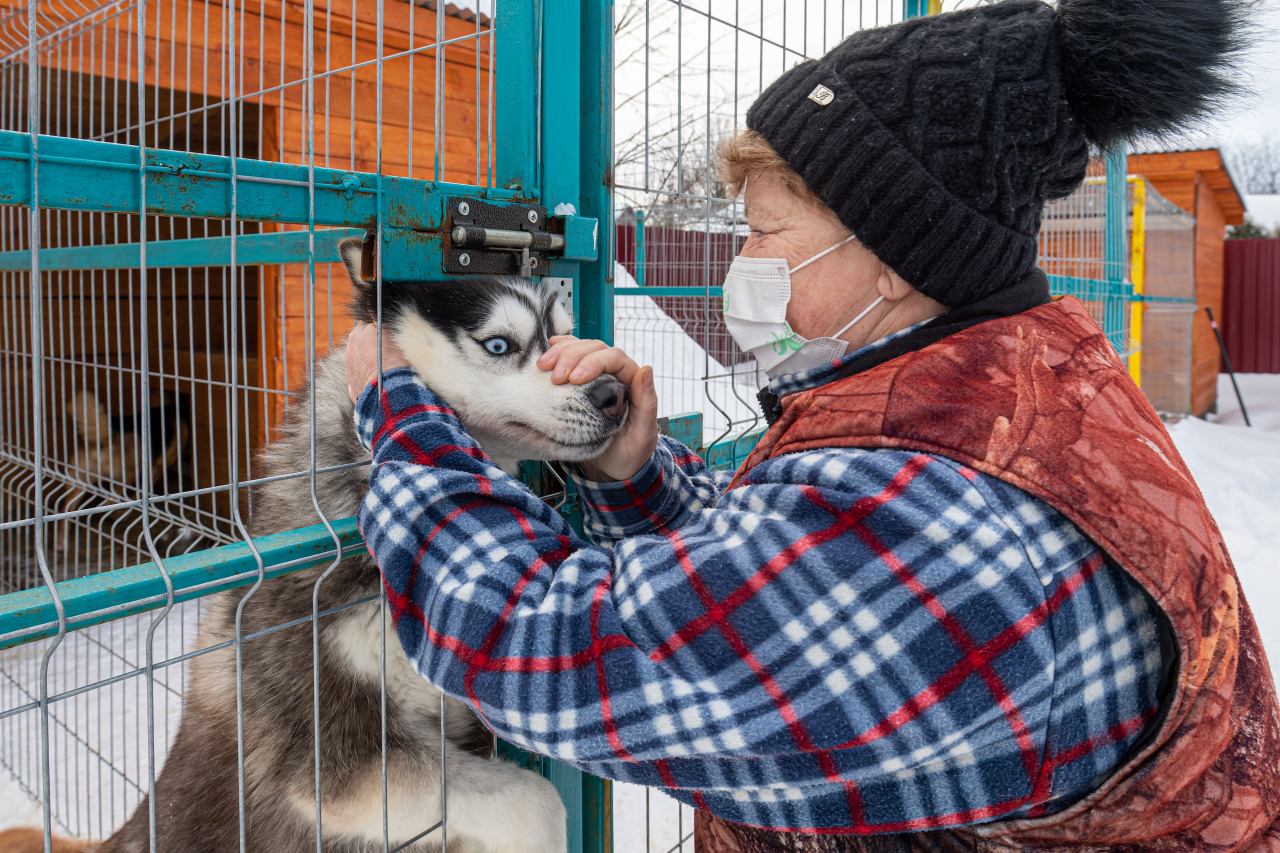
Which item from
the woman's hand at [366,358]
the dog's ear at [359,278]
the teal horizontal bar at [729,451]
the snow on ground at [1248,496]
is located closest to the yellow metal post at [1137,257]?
the snow on ground at [1248,496]

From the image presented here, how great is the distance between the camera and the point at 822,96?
1.27 metres

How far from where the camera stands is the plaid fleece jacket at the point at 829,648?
2.98 feet

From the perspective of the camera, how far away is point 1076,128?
1260mm

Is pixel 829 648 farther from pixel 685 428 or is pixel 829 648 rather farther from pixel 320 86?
pixel 320 86

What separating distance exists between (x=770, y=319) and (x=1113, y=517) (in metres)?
0.69

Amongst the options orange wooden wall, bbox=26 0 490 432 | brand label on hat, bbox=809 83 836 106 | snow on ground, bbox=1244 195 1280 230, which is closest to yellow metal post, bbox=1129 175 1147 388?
orange wooden wall, bbox=26 0 490 432

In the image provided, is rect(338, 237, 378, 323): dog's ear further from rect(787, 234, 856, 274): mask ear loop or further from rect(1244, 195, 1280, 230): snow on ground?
rect(1244, 195, 1280, 230): snow on ground

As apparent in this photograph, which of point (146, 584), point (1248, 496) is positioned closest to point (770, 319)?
point (146, 584)

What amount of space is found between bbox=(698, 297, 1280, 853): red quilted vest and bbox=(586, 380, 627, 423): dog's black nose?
428 millimetres

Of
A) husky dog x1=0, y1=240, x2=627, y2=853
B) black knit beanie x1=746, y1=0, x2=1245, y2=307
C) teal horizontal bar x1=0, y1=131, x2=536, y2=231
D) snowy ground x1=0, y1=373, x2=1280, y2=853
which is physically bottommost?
snowy ground x1=0, y1=373, x2=1280, y2=853

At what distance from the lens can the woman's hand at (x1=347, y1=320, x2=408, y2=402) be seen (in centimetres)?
138

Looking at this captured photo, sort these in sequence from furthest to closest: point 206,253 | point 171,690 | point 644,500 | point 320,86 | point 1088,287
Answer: point 1088,287 < point 320,86 < point 171,690 < point 206,253 < point 644,500

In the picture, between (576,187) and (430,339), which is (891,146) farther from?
(430,339)

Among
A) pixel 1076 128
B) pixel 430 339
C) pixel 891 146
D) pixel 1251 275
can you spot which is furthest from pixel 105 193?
pixel 1251 275
